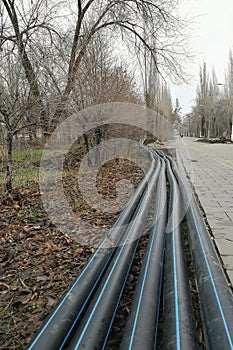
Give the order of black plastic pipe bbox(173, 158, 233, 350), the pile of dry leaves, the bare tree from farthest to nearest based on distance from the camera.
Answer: the bare tree < the pile of dry leaves < black plastic pipe bbox(173, 158, 233, 350)

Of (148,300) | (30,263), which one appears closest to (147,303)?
(148,300)

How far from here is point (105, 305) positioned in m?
1.57

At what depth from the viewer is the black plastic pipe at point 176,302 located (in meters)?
1.29

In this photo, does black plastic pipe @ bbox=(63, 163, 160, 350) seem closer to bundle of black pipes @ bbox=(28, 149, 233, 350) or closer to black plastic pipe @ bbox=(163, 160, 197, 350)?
bundle of black pipes @ bbox=(28, 149, 233, 350)

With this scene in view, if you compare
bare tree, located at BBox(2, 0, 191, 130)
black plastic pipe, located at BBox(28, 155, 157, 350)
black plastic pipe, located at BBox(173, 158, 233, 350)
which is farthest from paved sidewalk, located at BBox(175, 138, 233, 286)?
bare tree, located at BBox(2, 0, 191, 130)

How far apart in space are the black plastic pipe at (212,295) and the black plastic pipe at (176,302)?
8 centimetres

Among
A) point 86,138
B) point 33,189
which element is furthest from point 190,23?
point 33,189

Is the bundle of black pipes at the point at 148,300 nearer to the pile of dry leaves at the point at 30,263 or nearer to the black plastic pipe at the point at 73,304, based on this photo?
the black plastic pipe at the point at 73,304

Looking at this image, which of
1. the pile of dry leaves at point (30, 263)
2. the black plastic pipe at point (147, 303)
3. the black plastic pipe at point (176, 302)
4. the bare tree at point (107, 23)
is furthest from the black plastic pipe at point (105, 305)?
the bare tree at point (107, 23)

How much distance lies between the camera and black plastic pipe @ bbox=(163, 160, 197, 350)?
4.24 feet

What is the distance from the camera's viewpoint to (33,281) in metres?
2.38

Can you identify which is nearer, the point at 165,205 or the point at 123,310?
the point at 123,310

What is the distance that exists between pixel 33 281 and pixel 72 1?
1040 centimetres

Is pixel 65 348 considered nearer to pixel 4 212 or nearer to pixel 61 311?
pixel 61 311
